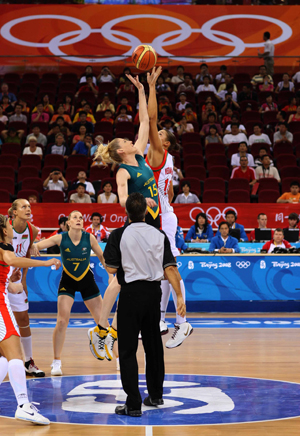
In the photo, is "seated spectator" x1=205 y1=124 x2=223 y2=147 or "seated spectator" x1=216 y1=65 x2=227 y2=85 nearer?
"seated spectator" x1=205 y1=124 x2=223 y2=147

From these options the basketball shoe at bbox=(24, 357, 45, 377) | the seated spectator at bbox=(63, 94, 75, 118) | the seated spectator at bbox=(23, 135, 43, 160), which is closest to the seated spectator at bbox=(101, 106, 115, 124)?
the seated spectator at bbox=(63, 94, 75, 118)

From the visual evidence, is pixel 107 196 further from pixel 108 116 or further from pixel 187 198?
pixel 108 116

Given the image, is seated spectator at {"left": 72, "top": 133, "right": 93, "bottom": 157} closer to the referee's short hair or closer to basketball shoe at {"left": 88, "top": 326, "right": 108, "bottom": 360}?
basketball shoe at {"left": 88, "top": 326, "right": 108, "bottom": 360}

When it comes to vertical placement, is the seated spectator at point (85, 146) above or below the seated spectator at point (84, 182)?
above

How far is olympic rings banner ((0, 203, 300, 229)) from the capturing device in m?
12.9

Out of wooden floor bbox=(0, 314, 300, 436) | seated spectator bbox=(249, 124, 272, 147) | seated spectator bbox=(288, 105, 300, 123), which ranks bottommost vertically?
wooden floor bbox=(0, 314, 300, 436)

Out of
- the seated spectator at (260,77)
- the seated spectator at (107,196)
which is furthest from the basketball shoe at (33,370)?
the seated spectator at (260,77)

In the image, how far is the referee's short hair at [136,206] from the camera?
4625 mm

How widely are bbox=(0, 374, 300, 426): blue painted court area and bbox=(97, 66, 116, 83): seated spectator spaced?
13.8 m

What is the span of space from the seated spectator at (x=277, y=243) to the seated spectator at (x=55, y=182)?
5.05m

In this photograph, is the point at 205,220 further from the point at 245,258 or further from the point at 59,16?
the point at 59,16

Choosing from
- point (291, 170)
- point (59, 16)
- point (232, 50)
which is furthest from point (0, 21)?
point (291, 170)

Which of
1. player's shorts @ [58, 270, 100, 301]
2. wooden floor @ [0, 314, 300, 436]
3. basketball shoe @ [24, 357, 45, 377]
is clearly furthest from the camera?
player's shorts @ [58, 270, 100, 301]

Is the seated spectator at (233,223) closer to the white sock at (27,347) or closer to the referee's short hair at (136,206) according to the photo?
the white sock at (27,347)
